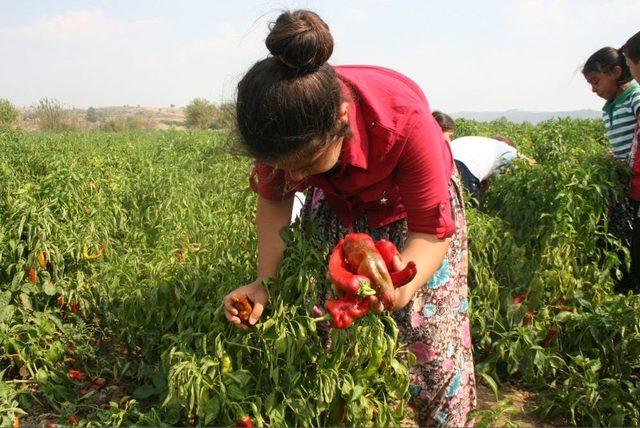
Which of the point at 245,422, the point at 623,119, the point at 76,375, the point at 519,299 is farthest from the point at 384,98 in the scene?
the point at 623,119

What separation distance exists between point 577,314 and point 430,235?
1539 millimetres

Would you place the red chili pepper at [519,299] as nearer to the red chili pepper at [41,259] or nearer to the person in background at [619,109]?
the person in background at [619,109]

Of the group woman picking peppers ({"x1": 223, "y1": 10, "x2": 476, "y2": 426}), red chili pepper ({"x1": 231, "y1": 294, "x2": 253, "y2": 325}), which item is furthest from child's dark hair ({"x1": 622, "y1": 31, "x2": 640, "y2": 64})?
red chili pepper ({"x1": 231, "y1": 294, "x2": 253, "y2": 325})

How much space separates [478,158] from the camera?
13.4 feet

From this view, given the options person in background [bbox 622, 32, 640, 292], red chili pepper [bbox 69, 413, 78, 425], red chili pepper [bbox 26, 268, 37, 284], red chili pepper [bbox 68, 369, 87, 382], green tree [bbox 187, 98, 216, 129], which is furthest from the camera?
green tree [bbox 187, 98, 216, 129]

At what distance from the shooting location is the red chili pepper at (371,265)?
135cm

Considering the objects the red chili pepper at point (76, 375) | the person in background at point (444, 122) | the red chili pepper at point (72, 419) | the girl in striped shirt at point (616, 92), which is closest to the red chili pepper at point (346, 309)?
the red chili pepper at point (72, 419)

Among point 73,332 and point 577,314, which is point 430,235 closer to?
point 577,314

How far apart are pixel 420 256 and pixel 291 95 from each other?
0.56 m

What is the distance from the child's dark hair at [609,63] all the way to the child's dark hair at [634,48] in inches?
30.7

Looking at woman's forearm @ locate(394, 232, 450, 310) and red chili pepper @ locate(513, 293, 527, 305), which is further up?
woman's forearm @ locate(394, 232, 450, 310)

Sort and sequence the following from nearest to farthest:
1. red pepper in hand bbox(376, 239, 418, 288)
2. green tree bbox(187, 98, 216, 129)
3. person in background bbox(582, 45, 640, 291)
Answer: red pepper in hand bbox(376, 239, 418, 288), person in background bbox(582, 45, 640, 291), green tree bbox(187, 98, 216, 129)

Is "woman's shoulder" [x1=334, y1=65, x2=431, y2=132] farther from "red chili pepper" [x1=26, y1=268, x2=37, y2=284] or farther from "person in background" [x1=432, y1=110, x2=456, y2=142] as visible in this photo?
"person in background" [x1=432, y1=110, x2=456, y2=142]

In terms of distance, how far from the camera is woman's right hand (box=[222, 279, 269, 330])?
170 cm
